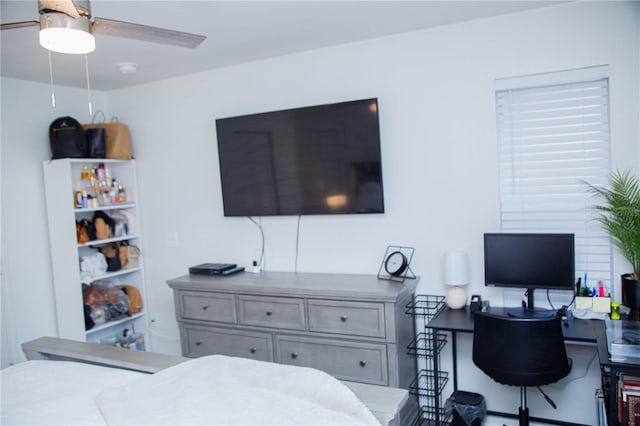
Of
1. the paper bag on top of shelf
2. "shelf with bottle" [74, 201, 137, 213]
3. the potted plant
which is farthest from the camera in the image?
the paper bag on top of shelf

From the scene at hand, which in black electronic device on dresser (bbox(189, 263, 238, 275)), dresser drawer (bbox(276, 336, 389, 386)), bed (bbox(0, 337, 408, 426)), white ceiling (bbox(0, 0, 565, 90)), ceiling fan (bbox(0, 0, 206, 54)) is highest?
white ceiling (bbox(0, 0, 565, 90))

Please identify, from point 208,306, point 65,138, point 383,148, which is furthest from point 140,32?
point 65,138

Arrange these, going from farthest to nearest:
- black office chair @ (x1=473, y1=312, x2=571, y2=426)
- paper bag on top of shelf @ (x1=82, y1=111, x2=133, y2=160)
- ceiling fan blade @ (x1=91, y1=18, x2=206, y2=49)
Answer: paper bag on top of shelf @ (x1=82, y1=111, x2=133, y2=160) < black office chair @ (x1=473, y1=312, x2=571, y2=426) < ceiling fan blade @ (x1=91, y1=18, x2=206, y2=49)

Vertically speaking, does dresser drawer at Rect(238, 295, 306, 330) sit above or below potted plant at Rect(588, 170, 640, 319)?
below

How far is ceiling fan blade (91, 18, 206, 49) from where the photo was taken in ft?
6.16

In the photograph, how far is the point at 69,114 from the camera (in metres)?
4.05

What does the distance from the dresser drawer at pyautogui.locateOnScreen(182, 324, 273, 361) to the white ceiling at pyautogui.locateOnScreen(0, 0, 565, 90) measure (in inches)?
78.2

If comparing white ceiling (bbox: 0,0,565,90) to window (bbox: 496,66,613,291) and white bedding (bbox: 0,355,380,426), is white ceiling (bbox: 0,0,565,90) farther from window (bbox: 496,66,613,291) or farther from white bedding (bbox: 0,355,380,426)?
white bedding (bbox: 0,355,380,426)

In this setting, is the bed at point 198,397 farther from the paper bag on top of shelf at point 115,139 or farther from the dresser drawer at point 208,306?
the paper bag on top of shelf at point 115,139

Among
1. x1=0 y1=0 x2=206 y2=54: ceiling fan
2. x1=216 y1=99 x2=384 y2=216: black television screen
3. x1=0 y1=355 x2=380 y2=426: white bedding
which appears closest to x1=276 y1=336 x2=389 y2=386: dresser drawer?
x1=216 y1=99 x2=384 y2=216: black television screen

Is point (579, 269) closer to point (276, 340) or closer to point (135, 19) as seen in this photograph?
point (276, 340)

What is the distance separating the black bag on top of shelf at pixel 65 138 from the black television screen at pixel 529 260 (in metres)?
3.15

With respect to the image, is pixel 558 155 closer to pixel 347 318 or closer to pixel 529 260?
pixel 529 260

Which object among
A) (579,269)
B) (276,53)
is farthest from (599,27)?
(276,53)
